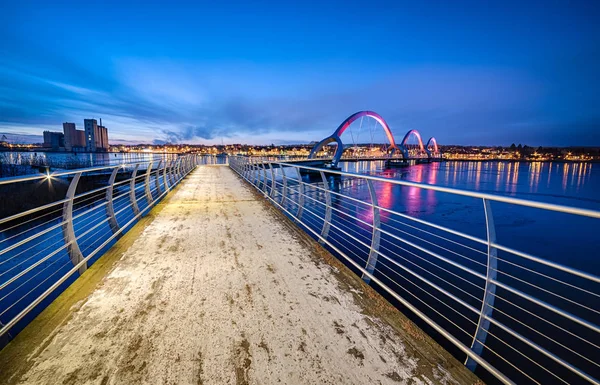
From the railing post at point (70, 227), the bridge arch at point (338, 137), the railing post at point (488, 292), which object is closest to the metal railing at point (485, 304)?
the railing post at point (488, 292)

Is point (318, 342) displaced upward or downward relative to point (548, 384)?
upward

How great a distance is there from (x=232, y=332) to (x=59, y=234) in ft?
24.9

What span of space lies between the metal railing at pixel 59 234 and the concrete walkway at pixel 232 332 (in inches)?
18.4

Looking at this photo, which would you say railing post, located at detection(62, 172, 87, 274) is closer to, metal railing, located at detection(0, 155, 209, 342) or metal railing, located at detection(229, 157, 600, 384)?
metal railing, located at detection(0, 155, 209, 342)

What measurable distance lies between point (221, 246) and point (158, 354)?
210 centimetres

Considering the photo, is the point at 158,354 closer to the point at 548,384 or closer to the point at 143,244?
the point at 143,244

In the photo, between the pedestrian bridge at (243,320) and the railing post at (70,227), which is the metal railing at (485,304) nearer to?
the pedestrian bridge at (243,320)

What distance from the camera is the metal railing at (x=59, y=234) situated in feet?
7.73

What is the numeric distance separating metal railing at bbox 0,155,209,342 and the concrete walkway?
467 millimetres

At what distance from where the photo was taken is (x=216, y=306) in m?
2.44

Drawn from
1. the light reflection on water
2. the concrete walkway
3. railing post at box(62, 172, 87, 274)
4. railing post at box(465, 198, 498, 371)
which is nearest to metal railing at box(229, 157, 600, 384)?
railing post at box(465, 198, 498, 371)

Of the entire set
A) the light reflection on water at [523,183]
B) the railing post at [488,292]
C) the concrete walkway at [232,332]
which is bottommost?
the light reflection on water at [523,183]

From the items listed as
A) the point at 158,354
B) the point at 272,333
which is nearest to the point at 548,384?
the point at 272,333

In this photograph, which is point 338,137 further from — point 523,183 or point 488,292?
point 488,292
